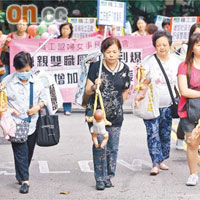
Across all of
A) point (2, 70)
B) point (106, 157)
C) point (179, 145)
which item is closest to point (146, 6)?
point (2, 70)

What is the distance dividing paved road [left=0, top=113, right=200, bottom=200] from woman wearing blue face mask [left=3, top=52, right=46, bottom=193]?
277 millimetres

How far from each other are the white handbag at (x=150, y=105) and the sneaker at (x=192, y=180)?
81 cm

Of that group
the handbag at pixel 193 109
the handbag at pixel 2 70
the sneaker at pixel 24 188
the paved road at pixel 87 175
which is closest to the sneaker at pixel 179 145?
the paved road at pixel 87 175

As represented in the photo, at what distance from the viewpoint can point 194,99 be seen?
6656 millimetres

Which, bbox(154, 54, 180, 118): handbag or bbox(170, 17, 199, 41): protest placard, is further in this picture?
bbox(170, 17, 199, 41): protest placard

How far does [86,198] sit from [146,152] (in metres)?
2.32

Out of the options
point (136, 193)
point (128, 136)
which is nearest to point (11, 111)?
point (136, 193)

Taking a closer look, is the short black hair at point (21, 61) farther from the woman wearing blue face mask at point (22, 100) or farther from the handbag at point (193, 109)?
the handbag at point (193, 109)

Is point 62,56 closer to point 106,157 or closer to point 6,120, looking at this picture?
point 106,157

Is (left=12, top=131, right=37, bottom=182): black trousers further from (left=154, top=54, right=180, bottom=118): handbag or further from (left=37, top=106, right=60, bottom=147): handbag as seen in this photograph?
(left=154, top=54, right=180, bottom=118): handbag

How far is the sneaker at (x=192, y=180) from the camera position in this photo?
6742 mm

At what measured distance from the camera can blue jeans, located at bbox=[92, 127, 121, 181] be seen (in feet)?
21.4

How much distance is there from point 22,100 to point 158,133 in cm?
178

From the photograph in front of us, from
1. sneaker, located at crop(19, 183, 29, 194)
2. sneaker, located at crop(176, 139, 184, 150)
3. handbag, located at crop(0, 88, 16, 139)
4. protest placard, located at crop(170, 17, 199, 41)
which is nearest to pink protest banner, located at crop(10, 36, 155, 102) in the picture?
protest placard, located at crop(170, 17, 199, 41)
